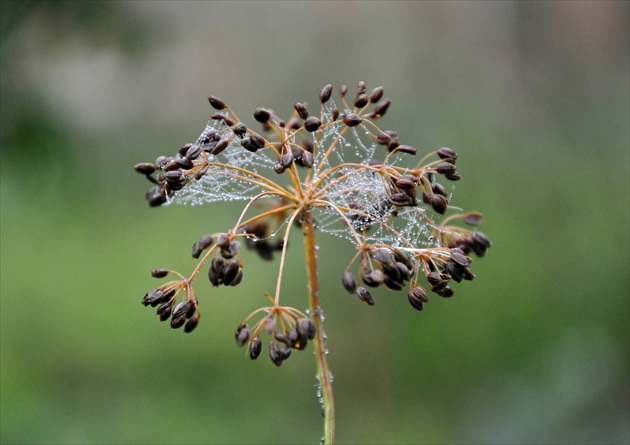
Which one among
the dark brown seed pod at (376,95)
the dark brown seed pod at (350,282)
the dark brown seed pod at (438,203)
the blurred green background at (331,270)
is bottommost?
the dark brown seed pod at (350,282)

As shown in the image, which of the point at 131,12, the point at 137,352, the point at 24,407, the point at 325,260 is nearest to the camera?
the point at 131,12

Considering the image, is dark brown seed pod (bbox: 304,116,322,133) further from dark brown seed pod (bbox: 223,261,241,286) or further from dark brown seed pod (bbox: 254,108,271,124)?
dark brown seed pod (bbox: 223,261,241,286)

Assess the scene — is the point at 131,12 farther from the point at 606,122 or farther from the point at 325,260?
the point at 606,122

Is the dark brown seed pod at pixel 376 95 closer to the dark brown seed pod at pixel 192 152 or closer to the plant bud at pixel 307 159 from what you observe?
the plant bud at pixel 307 159

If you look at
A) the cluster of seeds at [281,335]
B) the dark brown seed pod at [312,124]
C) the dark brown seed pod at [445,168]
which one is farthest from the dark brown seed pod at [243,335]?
the dark brown seed pod at [445,168]

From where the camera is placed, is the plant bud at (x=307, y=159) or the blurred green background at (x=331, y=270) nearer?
the plant bud at (x=307, y=159)

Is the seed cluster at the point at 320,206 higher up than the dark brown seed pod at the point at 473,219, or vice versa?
the dark brown seed pod at the point at 473,219

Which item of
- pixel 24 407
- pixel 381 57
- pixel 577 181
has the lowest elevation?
pixel 24 407

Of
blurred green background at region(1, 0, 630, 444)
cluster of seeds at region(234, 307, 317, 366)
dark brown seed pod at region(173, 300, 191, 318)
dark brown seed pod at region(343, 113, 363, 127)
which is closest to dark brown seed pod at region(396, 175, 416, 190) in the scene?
dark brown seed pod at region(343, 113, 363, 127)

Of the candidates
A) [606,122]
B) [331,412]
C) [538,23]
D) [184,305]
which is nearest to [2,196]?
[184,305]
